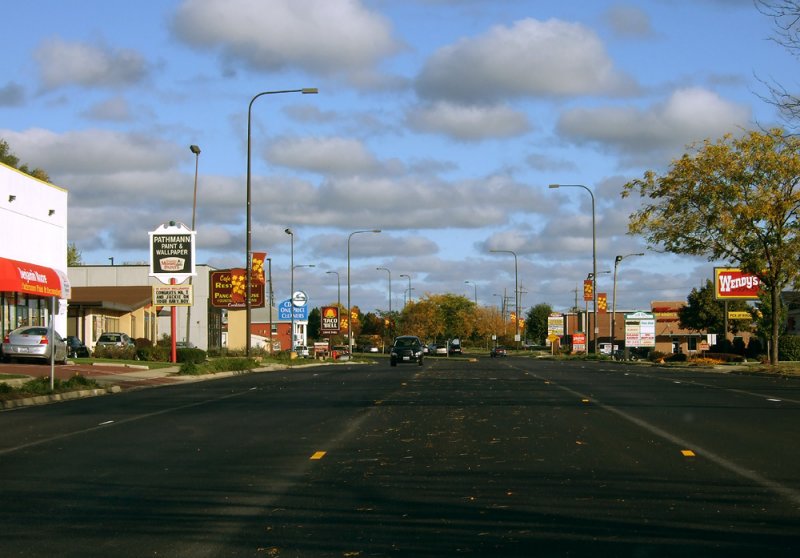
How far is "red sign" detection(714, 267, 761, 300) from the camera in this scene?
68812 mm

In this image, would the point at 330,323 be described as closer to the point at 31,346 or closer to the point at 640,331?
the point at 640,331

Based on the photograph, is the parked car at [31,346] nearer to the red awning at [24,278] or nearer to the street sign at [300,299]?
the red awning at [24,278]

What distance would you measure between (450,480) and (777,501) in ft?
10.8

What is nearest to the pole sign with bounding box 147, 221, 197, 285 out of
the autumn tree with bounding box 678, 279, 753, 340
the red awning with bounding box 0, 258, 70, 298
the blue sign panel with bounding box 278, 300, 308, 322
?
the red awning with bounding box 0, 258, 70, 298

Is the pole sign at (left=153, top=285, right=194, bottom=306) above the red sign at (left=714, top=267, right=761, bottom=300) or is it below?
below

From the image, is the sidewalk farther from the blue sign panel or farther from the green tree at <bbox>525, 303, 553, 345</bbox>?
the green tree at <bbox>525, 303, 553, 345</bbox>

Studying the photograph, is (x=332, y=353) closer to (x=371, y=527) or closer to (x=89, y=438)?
(x=89, y=438)

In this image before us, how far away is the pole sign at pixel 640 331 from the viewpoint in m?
69.2

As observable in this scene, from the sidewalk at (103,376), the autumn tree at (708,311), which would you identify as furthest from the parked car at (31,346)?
the autumn tree at (708,311)

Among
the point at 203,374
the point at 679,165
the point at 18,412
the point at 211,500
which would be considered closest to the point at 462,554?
the point at 211,500

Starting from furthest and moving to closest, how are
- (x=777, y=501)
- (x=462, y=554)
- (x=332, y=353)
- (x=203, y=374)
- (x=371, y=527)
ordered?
1. (x=332, y=353)
2. (x=203, y=374)
3. (x=777, y=501)
4. (x=371, y=527)
5. (x=462, y=554)

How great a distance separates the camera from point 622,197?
48.0 meters

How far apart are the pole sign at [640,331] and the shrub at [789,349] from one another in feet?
27.7

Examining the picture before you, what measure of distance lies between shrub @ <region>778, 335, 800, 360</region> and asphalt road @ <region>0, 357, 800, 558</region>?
47.5 meters
